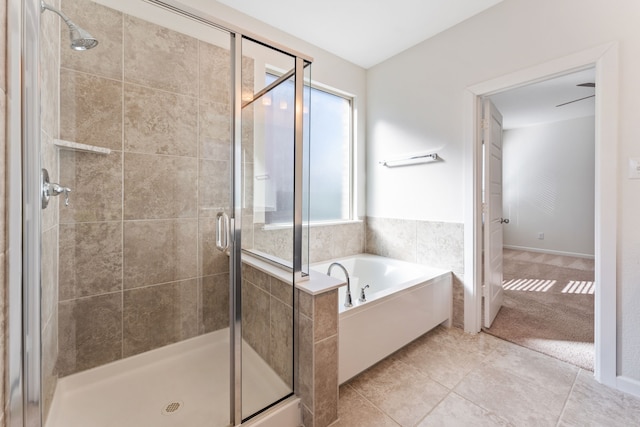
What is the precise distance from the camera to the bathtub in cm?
158

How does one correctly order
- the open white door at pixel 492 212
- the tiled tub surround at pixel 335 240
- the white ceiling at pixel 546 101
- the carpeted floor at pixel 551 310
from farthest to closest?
1. the white ceiling at pixel 546 101
2. the tiled tub surround at pixel 335 240
3. the open white door at pixel 492 212
4. the carpeted floor at pixel 551 310

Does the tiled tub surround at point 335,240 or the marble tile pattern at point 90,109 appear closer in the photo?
the marble tile pattern at point 90,109

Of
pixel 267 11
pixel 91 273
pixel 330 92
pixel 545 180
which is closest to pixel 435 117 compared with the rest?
pixel 330 92

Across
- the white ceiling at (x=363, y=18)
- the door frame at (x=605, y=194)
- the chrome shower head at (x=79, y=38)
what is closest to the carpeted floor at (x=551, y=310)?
the door frame at (x=605, y=194)

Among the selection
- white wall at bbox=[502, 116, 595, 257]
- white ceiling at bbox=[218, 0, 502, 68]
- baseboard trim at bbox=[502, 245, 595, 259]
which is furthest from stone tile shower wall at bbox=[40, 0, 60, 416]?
baseboard trim at bbox=[502, 245, 595, 259]

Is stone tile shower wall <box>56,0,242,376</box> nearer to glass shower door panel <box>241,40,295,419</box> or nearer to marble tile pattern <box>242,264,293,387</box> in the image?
glass shower door panel <box>241,40,295,419</box>

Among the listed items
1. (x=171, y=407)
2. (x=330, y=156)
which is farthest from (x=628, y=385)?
(x=330, y=156)

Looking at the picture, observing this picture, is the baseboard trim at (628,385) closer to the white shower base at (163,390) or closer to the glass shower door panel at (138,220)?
the white shower base at (163,390)

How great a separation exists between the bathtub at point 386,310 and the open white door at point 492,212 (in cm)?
34

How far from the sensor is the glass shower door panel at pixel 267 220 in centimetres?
133

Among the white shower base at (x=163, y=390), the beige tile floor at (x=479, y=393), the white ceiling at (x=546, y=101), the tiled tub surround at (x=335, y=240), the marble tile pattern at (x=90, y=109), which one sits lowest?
the beige tile floor at (x=479, y=393)

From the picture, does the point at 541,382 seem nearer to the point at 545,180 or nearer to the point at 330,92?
the point at 330,92

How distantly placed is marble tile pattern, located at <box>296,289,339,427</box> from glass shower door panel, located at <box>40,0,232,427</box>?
381 millimetres

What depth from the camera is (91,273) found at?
5.13 ft
